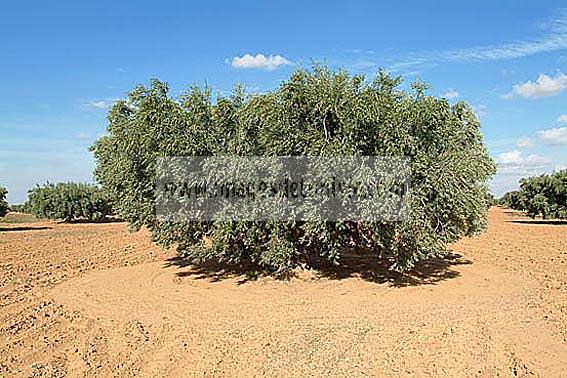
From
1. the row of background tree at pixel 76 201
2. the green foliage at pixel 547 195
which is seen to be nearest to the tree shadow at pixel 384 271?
the green foliage at pixel 547 195

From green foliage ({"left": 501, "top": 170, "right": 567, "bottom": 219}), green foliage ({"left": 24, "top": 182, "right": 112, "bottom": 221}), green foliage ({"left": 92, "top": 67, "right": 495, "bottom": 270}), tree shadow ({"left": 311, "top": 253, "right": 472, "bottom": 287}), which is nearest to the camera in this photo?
green foliage ({"left": 92, "top": 67, "right": 495, "bottom": 270})

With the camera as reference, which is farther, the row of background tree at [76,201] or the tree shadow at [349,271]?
the row of background tree at [76,201]

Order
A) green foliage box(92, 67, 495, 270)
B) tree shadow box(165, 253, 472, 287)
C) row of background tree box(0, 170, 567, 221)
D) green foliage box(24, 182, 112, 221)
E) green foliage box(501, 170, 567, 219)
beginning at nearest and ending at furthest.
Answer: green foliage box(92, 67, 495, 270) → tree shadow box(165, 253, 472, 287) → green foliage box(501, 170, 567, 219) → row of background tree box(0, 170, 567, 221) → green foliage box(24, 182, 112, 221)

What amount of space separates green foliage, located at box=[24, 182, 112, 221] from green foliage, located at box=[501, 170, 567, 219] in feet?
112

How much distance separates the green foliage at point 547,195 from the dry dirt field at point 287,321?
21330 mm

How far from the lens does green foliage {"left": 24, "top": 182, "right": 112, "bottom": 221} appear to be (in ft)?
149

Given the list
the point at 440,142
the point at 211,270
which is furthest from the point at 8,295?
the point at 440,142

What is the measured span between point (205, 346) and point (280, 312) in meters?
2.56

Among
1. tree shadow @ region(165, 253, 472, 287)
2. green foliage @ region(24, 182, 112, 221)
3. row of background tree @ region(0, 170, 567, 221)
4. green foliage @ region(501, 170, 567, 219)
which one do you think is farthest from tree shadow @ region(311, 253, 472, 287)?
green foliage @ region(24, 182, 112, 221)

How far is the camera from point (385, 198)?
11.9 m

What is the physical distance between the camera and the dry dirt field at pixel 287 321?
8.38m

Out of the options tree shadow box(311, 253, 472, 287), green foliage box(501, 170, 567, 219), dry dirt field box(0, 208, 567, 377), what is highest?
green foliage box(501, 170, 567, 219)

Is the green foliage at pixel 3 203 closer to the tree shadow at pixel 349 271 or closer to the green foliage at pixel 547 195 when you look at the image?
the tree shadow at pixel 349 271

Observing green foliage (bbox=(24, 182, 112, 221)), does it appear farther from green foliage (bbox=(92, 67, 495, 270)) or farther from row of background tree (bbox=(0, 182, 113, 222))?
green foliage (bbox=(92, 67, 495, 270))
